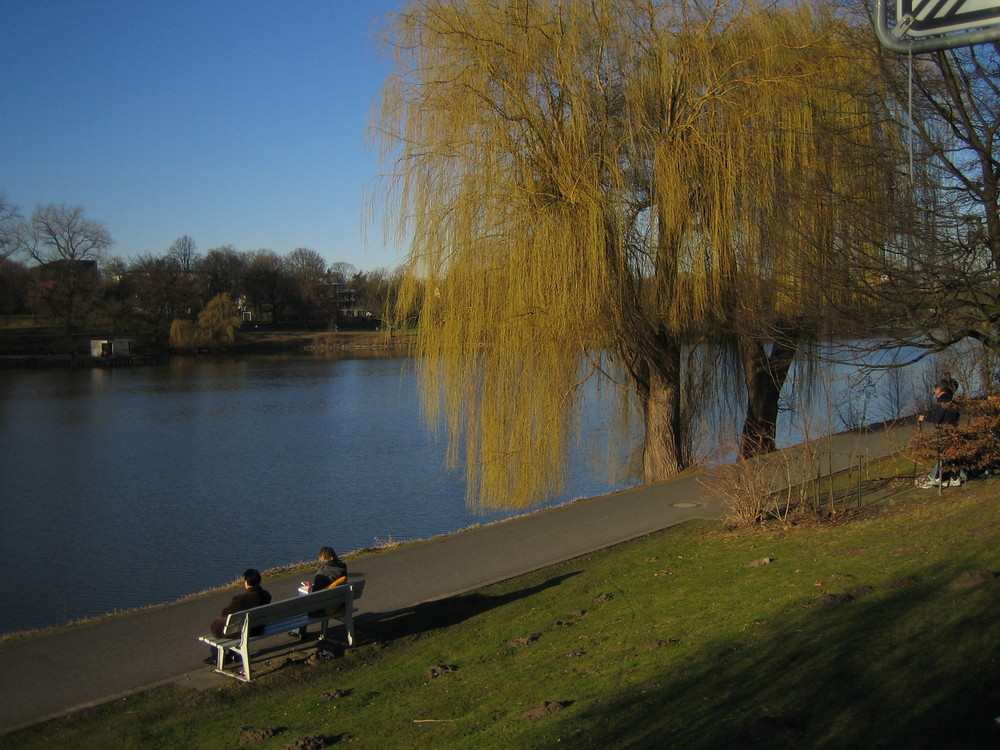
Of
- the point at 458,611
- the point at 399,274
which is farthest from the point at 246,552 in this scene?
the point at 458,611

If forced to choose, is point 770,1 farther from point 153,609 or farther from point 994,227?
A: point 153,609

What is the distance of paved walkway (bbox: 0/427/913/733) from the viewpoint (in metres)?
7.01

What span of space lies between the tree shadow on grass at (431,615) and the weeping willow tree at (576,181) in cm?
492

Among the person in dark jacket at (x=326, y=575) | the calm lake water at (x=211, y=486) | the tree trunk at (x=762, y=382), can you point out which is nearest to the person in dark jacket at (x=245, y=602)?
the person in dark jacket at (x=326, y=575)

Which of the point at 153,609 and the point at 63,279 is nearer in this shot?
the point at 153,609

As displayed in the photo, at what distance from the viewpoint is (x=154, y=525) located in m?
16.9

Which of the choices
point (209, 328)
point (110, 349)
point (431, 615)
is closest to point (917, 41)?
point (431, 615)

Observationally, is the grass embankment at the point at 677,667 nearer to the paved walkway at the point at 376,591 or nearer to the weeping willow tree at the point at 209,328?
the paved walkway at the point at 376,591

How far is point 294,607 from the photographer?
727cm

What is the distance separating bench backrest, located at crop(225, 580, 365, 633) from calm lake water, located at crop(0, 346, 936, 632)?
573 centimetres

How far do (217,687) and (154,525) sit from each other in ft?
35.9

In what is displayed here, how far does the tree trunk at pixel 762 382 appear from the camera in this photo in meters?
15.3

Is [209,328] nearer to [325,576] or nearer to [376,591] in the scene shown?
[376,591]

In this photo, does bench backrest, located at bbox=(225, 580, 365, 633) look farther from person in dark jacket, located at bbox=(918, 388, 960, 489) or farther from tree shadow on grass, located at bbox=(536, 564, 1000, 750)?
person in dark jacket, located at bbox=(918, 388, 960, 489)
